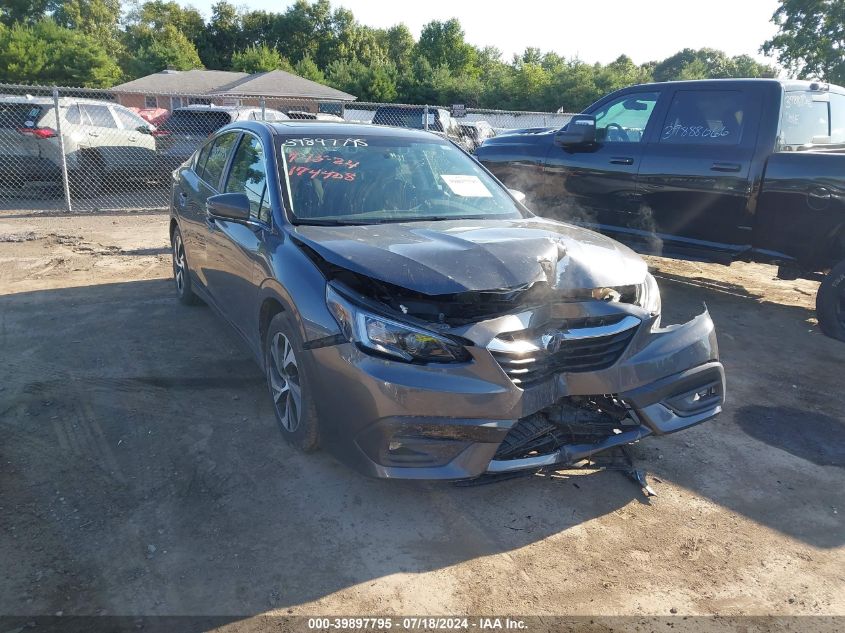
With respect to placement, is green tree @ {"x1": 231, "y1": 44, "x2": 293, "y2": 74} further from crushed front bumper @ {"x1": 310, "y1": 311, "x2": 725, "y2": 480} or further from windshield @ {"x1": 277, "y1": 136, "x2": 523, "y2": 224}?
crushed front bumper @ {"x1": 310, "y1": 311, "x2": 725, "y2": 480}

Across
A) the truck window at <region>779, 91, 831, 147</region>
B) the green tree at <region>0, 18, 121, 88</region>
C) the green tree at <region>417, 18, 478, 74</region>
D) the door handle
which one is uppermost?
the green tree at <region>417, 18, 478, 74</region>

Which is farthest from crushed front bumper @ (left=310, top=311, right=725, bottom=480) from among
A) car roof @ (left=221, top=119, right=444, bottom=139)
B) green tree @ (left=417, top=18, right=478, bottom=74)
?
green tree @ (left=417, top=18, right=478, bottom=74)

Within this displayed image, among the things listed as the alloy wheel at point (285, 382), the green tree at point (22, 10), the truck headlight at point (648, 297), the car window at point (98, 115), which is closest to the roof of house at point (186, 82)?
the green tree at point (22, 10)

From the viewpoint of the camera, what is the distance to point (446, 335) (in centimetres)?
279

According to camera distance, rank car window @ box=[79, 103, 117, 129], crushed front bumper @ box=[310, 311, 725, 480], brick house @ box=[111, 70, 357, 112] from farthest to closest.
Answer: brick house @ box=[111, 70, 357, 112]
car window @ box=[79, 103, 117, 129]
crushed front bumper @ box=[310, 311, 725, 480]

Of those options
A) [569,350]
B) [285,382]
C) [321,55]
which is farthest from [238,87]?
[569,350]

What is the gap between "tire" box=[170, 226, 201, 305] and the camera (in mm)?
5888

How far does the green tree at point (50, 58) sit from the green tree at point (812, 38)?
40.9 m

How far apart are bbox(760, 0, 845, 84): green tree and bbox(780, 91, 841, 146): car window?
3475 centimetres

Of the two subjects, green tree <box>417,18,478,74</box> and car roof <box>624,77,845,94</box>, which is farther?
green tree <box>417,18,478,74</box>

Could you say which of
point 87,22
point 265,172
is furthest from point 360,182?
point 87,22

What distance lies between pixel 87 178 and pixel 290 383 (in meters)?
11.8

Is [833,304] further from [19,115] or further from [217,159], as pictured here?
[19,115]

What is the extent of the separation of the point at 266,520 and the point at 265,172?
82.8 inches
